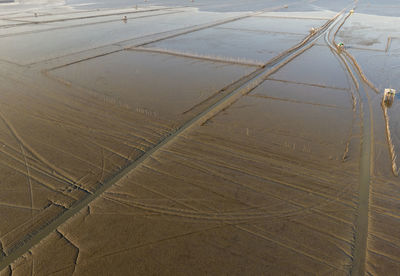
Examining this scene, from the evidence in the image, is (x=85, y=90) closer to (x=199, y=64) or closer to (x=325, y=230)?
(x=199, y=64)

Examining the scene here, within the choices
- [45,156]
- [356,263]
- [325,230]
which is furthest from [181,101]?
[356,263]

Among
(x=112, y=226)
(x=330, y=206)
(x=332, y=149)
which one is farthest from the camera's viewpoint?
(x=332, y=149)

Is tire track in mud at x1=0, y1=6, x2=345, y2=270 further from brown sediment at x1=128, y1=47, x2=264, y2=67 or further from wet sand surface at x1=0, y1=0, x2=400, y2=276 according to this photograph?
brown sediment at x1=128, y1=47, x2=264, y2=67

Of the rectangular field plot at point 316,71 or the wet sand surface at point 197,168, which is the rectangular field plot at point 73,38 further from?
the rectangular field plot at point 316,71

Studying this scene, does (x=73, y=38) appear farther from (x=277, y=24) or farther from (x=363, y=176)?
(x=363, y=176)

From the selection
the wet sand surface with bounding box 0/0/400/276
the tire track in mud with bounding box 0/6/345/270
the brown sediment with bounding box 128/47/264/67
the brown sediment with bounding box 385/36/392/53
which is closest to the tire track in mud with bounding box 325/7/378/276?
the wet sand surface with bounding box 0/0/400/276

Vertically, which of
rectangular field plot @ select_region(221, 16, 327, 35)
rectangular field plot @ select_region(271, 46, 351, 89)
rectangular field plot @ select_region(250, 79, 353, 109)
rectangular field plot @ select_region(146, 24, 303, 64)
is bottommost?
rectangular field plot @ select_region(250, 79, 353, 109)
